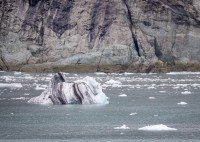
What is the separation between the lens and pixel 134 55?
331ft

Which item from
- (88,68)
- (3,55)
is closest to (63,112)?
(88,68)

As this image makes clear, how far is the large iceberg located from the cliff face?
218 feet

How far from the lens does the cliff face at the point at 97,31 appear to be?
335 feet

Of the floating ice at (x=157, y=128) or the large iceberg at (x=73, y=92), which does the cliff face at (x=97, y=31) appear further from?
the floating ice at (x=157, y=128)

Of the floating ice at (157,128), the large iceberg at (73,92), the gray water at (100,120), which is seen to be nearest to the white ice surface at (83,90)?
the large iceberg at (73,92)

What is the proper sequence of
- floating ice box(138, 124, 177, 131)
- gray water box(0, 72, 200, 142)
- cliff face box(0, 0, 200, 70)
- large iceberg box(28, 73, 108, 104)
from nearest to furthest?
gray water box(0, 72, 200, 142) < floating ice box(138, 124, 177, 131) < large iceberg box(28, 73, 108, 104) < cliff face box(0, 0, 200, 70)

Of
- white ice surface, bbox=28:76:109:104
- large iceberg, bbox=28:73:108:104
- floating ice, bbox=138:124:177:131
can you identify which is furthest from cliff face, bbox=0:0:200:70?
floating ice, bbox=138:124:177:131

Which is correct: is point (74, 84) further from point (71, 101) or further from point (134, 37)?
point (134, 37)

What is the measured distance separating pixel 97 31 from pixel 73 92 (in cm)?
7306

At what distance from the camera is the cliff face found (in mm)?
102250

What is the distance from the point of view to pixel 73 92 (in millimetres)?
32219

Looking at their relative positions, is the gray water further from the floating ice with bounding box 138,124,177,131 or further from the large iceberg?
the large iceberg

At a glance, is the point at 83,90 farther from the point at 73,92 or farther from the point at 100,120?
the point at 100,120

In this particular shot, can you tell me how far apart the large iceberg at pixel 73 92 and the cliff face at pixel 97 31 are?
66462 millimetres
